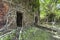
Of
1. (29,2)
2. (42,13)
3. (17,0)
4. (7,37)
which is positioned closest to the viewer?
(7,37)

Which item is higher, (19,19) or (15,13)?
(15,13)

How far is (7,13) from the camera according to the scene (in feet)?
25.9

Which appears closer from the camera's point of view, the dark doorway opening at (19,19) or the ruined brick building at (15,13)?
the ruined brick building at (15,13)

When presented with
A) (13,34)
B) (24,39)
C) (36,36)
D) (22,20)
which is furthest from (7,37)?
(22,20)

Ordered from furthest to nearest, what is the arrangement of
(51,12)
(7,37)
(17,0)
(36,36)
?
(51,12) → (17,0) → (36,36) → (7,37)

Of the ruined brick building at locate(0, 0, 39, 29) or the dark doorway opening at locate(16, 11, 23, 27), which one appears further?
the dark doorway opening at locate(16, 11, 23, 27)

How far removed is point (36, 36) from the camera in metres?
5.68

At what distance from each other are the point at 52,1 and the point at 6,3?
8.20 meters

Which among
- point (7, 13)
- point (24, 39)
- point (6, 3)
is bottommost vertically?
point (24, 39)

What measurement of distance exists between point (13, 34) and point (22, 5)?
4548mm

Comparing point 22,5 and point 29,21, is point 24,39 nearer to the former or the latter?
point 22,5

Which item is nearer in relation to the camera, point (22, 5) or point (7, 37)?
point (7, 37)

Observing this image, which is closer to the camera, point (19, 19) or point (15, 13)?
point (15, 13)

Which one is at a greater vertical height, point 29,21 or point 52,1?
point 52,1
